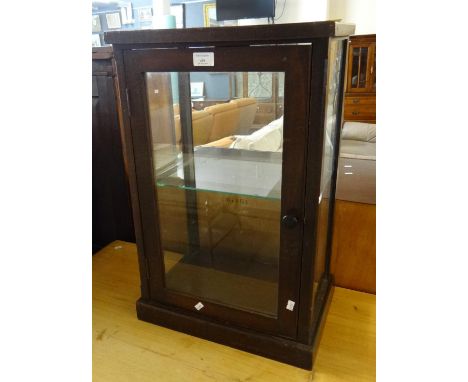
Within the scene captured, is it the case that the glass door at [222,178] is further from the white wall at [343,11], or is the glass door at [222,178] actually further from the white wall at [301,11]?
the white wall at [301,11]

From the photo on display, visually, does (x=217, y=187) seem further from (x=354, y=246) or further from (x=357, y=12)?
(x=357, y=12)

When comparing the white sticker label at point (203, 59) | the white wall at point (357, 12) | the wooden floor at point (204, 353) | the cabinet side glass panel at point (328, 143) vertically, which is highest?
the white wall at point (357, 12)

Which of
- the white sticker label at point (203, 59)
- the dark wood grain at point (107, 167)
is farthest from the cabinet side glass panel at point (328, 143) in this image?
the dark wood grain at point (107, 167)

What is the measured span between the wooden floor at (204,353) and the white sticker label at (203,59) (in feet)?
2.15

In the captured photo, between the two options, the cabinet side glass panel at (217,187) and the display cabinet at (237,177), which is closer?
the display cabinet at (237,177)

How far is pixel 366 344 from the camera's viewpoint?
0.88 m

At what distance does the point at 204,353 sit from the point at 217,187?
0.41m

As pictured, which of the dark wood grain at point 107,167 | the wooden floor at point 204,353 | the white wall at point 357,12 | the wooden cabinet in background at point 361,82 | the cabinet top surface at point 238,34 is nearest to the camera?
the cabinet top surface at point 238,34

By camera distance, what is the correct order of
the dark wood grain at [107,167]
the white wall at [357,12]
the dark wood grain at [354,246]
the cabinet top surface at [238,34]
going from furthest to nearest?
the white wall at [357,12]
the dark wood grain at [107,167]
the dark wood grain at [354,246]
the cabinet top surface at [238,34]

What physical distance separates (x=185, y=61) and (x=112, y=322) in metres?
0.69

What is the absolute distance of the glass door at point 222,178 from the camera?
0.70 metres

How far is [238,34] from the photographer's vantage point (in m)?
0.66
